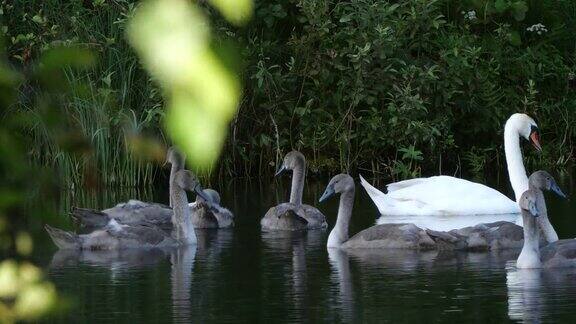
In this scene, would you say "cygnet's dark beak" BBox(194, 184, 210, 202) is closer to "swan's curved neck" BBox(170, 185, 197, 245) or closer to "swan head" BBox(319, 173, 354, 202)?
"swan's curved neck" BBox(170, 185, 197, 245)

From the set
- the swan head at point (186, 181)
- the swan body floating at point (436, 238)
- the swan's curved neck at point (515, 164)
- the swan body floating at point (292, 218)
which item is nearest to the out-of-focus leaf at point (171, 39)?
the swan body floating at point (436, 238)

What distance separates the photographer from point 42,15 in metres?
18.5

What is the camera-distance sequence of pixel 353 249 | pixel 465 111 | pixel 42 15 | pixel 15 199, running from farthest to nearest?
pixel 465 111, pixel 42 15, pixel 353 249, pixel 15 199

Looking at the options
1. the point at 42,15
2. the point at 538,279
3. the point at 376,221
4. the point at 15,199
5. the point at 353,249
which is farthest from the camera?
the point at 42,15

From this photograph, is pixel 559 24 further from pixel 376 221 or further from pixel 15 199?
pixel 15 199

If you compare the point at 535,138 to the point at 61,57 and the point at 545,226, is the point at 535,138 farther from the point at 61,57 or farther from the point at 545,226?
the point at 61,57

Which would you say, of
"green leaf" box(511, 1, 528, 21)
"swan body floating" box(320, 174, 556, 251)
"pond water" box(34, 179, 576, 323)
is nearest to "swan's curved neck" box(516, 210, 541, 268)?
"pond water" box(34, 179, 576, 323)

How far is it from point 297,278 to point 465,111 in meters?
10.6

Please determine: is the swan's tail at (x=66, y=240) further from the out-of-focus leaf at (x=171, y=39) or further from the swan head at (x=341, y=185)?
the out-of-focus leaf at (x=171, y=39)

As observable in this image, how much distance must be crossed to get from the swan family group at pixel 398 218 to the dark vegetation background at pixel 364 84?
3658mm

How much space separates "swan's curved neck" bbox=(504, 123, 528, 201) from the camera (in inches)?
563

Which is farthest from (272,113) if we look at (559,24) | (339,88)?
(559,24)

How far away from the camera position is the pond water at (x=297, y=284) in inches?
305

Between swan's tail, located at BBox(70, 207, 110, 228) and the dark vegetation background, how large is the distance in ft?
16.4
